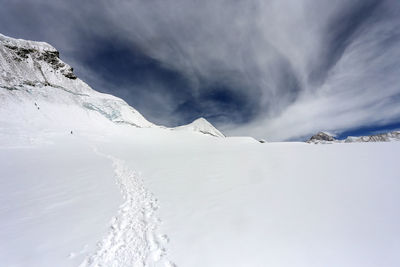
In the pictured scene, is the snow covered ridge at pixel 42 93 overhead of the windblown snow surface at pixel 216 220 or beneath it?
overhead

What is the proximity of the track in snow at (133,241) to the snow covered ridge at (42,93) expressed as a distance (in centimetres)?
3752

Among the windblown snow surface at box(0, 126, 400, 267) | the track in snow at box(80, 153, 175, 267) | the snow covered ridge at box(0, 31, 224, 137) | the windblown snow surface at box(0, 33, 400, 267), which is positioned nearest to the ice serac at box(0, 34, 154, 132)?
the snow covered ridge at box(0, 31, 224, 137)

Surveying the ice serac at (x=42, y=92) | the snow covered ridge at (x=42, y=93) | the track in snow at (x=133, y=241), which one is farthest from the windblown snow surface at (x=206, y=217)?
the ice serac at (x=42, y=92)

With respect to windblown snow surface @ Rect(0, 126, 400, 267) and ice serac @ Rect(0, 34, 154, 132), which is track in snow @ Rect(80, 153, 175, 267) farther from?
ice serac @ Rect(0, 34, 154, 132)

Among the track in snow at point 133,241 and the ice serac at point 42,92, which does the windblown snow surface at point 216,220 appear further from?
the ice serac at point 42,92

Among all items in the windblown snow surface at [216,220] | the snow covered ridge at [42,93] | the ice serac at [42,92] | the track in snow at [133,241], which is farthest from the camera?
the ice serac at [42,92]

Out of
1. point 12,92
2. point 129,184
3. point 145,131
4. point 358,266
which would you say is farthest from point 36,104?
point 358,266

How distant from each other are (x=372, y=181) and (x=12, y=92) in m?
65.2

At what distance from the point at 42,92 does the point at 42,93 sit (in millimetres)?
791

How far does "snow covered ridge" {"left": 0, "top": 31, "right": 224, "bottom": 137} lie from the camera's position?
3522 cm

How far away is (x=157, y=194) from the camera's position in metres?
7.68

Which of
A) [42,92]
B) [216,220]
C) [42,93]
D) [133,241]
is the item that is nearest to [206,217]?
[216,220]

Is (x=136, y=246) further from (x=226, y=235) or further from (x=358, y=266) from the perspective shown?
(x=358, y=266)

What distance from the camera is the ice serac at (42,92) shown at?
35.5 m
